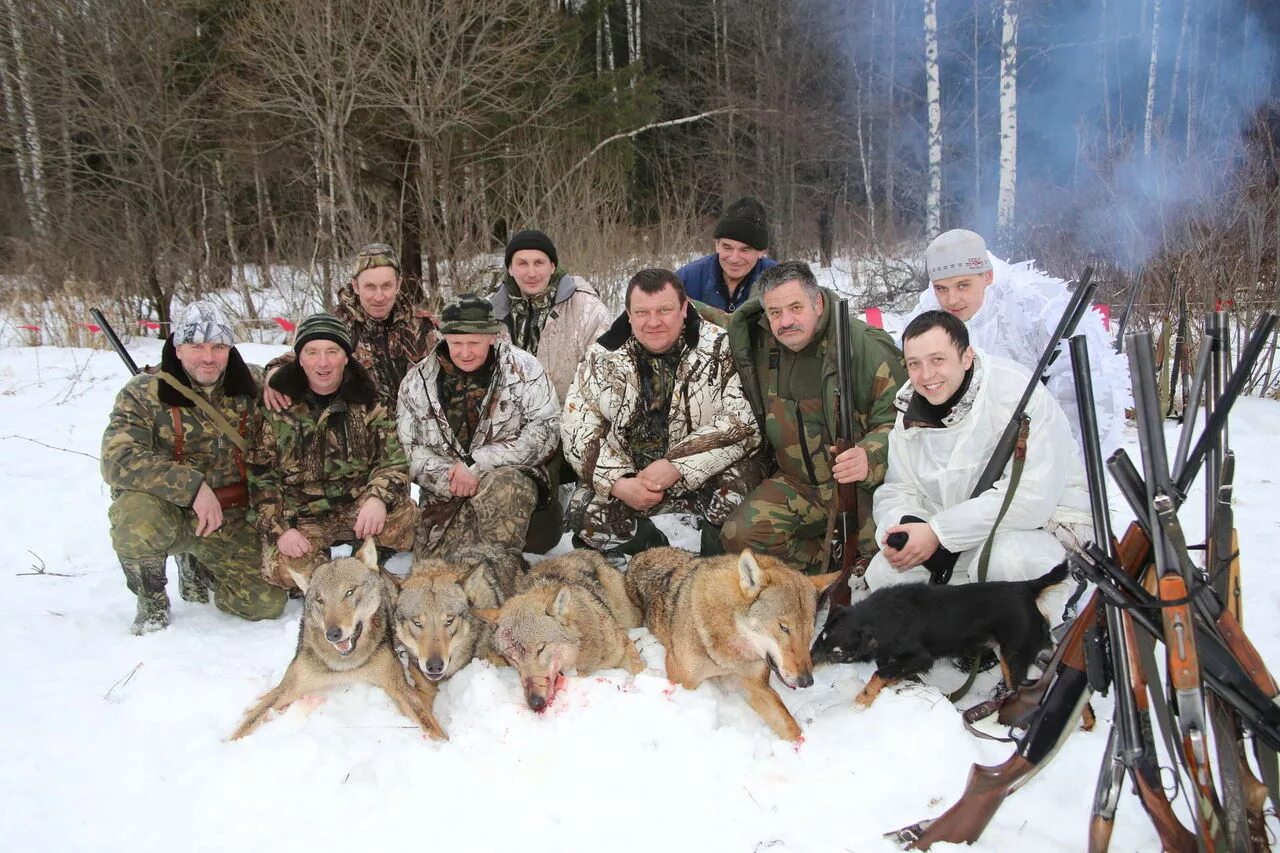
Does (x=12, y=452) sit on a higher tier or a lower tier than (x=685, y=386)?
lower

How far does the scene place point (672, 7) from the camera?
77.9 ft

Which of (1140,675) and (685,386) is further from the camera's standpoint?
(685,386)

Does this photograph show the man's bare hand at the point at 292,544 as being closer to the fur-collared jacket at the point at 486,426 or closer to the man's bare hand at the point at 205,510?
the man's bare hand at the point at 205,510

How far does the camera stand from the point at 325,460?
15.7ft

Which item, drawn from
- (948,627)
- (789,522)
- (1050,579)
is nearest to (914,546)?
(948,627)

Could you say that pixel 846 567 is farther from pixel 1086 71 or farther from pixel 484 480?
pixel 1086 71

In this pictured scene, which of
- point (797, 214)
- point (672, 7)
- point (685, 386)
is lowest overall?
point (685, 386)

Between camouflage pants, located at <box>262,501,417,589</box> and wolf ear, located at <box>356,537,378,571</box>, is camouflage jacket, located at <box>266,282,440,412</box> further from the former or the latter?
wolf ear, located at <box>356,537,378,571</box>

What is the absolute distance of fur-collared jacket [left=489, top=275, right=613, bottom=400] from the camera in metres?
6.10

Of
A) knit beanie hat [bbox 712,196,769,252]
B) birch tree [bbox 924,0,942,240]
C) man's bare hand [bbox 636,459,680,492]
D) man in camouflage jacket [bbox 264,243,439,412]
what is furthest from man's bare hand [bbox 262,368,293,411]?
birch tree [bbox 924,0,942,240]

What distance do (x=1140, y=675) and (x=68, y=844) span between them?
3523 millimetres

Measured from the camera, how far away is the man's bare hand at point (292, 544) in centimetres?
439

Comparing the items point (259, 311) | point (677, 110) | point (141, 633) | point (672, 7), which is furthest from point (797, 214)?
point (141, 633)

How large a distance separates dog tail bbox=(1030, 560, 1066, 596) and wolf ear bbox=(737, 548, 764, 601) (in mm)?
1176
